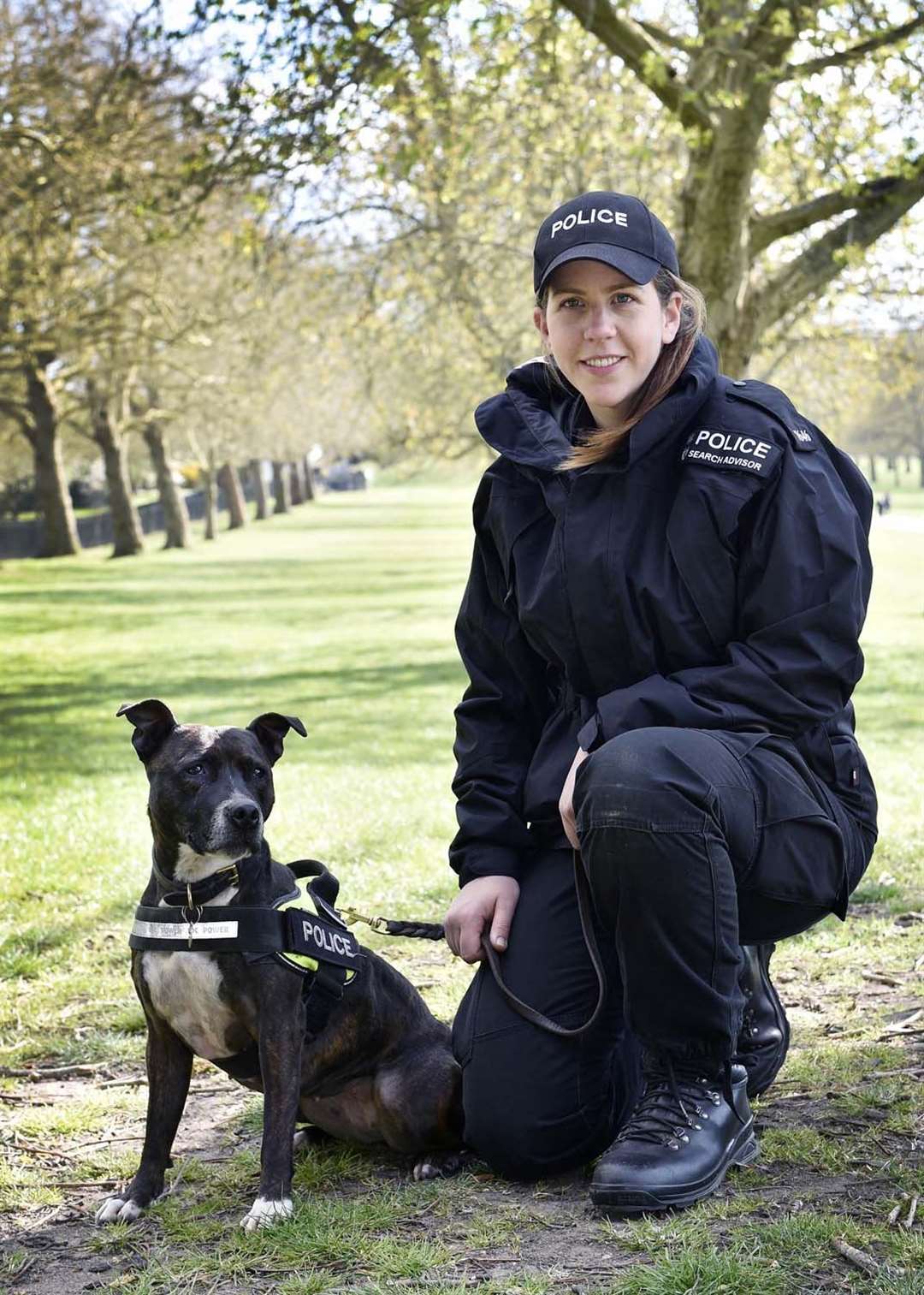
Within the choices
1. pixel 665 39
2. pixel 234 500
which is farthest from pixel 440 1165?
pixel 234 500

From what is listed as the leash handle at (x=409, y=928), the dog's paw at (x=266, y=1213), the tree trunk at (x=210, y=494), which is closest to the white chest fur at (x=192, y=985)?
the dog's paw at (x=266, y=1213)

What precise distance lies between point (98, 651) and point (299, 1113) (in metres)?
17.7

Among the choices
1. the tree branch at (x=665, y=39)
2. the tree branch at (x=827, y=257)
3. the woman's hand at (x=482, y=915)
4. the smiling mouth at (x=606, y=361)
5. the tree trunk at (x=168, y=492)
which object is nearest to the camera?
the smiling mouth at (x=606, y=361)

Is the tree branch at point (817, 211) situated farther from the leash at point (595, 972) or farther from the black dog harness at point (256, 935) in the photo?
the black dog harness at point (256, 935)

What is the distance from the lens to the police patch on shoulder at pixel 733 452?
12.1 ft

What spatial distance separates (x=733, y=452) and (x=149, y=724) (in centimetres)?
168

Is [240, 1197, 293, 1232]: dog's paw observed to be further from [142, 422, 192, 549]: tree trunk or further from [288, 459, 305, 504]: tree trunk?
[288, 459, 305, 504]: tree trunk

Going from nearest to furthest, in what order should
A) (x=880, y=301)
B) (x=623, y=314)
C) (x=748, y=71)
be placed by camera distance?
(x=623, y=314)
(x=748, y=71)
(x=880, y=301)

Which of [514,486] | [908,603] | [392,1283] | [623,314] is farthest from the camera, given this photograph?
[908,603]

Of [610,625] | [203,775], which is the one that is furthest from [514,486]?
[203,775]

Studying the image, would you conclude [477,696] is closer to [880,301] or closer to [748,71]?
[748,71]

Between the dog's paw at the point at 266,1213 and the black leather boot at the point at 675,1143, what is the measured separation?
2.48 ft

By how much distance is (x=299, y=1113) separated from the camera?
411 centimetres

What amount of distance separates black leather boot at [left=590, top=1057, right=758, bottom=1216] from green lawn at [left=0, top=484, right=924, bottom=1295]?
65mm
